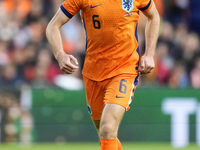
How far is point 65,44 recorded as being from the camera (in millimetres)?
10406

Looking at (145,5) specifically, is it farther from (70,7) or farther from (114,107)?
(114,107)

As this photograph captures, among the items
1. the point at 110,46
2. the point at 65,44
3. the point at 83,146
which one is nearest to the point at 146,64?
the point at 110,46

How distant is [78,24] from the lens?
10.8 metres

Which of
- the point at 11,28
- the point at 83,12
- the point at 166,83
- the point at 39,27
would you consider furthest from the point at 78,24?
the point at 83,12

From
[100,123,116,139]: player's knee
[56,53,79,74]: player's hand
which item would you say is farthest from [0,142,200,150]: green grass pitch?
[56,53,79,74]: player's hand

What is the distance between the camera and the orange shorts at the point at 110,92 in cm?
502

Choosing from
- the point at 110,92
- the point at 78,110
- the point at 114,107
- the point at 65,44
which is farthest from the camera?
the point at 65,44

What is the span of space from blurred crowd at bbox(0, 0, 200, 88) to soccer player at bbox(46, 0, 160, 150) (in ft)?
13.7

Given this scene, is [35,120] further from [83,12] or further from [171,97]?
[83,12]

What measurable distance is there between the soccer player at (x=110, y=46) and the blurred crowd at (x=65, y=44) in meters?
4.19

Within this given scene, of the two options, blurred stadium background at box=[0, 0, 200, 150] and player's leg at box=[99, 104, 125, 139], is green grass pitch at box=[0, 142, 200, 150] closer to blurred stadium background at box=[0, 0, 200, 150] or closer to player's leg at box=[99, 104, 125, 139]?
blurred stadium background at box=[0, 0, 200, 150]

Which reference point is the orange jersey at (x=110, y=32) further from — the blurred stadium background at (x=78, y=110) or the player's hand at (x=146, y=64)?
the blurred stadium background at (x=78, y=110)

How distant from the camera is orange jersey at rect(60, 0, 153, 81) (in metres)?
5.11

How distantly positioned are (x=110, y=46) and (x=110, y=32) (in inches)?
6.5
